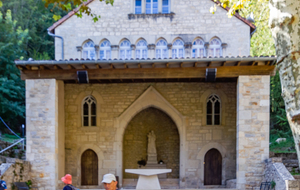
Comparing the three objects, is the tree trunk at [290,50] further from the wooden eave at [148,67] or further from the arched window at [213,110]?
the arched window at [213,110]

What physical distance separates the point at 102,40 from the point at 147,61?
398 cm

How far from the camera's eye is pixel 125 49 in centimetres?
1291

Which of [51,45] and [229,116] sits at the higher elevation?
[51,45]

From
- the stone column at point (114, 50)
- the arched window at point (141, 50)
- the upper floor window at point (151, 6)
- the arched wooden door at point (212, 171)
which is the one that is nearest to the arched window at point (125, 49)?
the stone column at point (114, 50)

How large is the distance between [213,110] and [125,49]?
4384 millimetres

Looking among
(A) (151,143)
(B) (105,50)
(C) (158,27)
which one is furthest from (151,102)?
(C) (158,27)

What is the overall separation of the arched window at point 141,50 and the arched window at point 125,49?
1.09 feet

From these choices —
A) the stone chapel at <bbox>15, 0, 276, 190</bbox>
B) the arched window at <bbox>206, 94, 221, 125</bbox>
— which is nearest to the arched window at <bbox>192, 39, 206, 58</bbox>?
the stone chapel at <bbox>15, 0, 276, 190</bbox>

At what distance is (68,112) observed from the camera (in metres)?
12.3

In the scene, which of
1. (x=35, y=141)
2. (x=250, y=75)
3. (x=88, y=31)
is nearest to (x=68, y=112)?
(x=35, y=141)

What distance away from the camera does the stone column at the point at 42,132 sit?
9.70m

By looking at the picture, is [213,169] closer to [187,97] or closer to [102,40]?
[187,97]

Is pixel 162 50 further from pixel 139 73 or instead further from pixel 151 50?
pixel 139 73

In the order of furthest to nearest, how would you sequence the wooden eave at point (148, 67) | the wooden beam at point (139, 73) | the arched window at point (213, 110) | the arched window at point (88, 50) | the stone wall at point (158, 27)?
the arched window at point (88, 50) → the stone wall at point (158, 27) → the arched window at point (213, 110) → the wooden beam at point (139, 73) → the wooden eave at point (148, 67)
